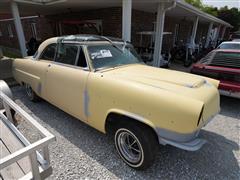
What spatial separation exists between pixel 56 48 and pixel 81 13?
6.85 meters

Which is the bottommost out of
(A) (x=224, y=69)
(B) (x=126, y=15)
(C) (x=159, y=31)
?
(A) (x=224, y=69)

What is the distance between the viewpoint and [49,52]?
12.3 feet

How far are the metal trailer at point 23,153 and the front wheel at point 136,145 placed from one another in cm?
108

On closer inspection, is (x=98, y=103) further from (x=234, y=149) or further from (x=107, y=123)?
(x=234, y=149)

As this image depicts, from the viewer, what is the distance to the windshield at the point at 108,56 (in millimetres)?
2791

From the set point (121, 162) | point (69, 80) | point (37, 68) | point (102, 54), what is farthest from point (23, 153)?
point (37, 68)

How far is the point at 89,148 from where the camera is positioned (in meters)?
2.78

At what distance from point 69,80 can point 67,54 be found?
0.63m

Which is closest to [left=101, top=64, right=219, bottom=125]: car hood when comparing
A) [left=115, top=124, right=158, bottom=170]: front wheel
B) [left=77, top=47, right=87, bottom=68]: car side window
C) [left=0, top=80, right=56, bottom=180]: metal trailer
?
[left=77, top=47, right=87, bottom=68]: car side window

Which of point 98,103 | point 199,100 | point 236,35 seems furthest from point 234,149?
point 236,35

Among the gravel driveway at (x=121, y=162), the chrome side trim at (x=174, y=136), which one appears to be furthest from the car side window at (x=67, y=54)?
the chrome side trim at (x=174, y=136)

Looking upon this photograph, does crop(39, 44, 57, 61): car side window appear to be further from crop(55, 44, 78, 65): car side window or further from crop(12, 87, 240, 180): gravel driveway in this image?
crop(12, 87, 240, 180): gravel driveway

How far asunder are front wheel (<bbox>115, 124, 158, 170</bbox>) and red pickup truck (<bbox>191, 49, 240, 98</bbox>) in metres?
2.98

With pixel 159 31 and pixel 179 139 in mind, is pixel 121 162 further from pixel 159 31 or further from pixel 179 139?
pixel 159 31
